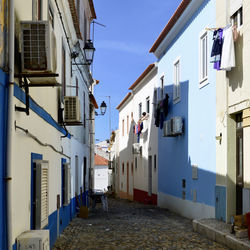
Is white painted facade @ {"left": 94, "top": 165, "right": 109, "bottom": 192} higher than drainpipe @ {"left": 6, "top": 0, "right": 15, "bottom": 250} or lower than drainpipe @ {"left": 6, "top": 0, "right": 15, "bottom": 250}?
lower

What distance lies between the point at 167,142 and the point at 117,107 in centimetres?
1730

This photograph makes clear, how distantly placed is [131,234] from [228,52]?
461 cm

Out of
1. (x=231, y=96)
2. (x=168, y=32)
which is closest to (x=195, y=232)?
(x=231, y=96)

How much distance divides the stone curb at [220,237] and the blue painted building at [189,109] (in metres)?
1.40

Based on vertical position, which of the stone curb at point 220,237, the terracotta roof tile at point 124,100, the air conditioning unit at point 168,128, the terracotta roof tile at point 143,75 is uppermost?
the terracotta roof tile at point 143,75

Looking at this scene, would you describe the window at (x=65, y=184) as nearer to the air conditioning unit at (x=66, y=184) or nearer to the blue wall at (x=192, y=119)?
the air conditioning unit at (x=66, y=184)

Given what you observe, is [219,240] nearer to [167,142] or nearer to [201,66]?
[201,66]

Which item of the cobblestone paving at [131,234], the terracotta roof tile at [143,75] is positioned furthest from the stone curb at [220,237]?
the terracotta roof tile at [143,75]

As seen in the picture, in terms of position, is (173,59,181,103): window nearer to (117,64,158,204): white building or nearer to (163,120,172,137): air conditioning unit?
(163,120,172,137): air conditioning unit

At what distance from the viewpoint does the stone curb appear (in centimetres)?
785

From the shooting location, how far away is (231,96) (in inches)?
408

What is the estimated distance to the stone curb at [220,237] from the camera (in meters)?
7.85

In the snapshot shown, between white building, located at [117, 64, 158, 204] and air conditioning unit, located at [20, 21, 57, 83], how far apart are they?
1399 centimetres

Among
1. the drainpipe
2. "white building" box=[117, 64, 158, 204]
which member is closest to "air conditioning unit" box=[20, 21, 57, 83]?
the drainpipe
